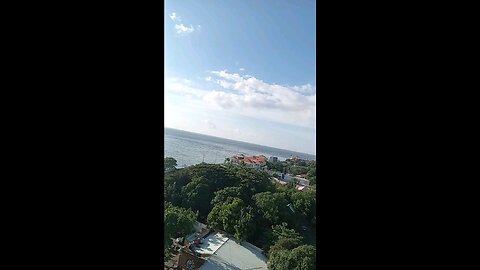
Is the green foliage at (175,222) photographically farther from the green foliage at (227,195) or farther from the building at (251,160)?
the building at (251,160)

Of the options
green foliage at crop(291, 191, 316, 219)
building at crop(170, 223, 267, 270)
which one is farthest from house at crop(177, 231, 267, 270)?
green foliage at crop(291, 191, 316, 219)

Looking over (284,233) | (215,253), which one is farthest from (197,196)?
(284,233)

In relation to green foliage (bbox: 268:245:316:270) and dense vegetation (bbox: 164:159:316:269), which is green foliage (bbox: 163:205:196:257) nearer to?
dense vegetation (bbox: 164:159:316:269)

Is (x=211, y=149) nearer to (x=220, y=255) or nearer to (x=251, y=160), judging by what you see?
(x=251, y=160)
